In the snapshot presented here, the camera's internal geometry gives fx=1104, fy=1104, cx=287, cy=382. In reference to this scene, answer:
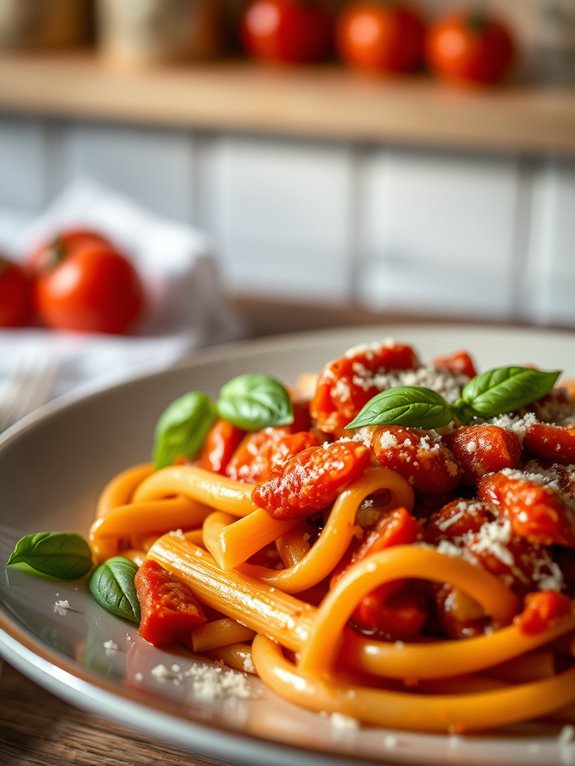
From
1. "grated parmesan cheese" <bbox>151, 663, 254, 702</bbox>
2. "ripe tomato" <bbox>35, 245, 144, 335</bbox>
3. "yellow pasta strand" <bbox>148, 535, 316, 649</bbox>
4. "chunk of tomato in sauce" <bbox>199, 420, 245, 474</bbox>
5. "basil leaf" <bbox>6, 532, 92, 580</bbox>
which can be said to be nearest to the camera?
"grated parmesan cheese" <bbox>151, 663, 254, 702</bbox>

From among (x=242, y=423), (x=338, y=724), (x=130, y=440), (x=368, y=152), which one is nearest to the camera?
(x=338, y=724)

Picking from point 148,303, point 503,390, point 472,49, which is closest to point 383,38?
point 472,49

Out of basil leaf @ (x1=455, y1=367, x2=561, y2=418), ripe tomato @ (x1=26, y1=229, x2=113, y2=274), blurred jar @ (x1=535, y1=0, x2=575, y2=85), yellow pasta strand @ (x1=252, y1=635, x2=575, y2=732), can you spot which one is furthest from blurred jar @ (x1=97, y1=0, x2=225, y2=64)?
yellow pasta strand @ (x1=252, y1=635, x2=575, y2=732)

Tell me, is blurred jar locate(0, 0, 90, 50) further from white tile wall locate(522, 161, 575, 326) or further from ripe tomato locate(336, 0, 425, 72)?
white tile wall locate(522, 161, 575, 326)

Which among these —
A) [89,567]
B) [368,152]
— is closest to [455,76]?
[368,152]

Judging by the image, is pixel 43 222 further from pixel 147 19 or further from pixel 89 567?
pixel 89 567
